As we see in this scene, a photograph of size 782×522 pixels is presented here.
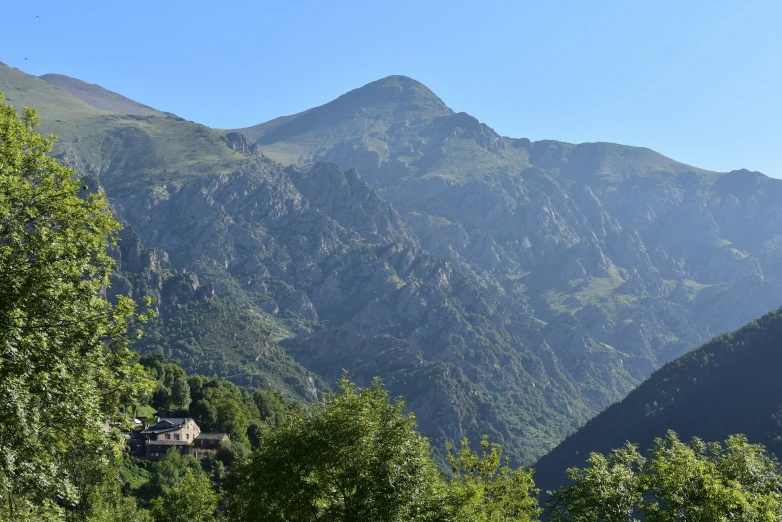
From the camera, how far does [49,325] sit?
22266 mm

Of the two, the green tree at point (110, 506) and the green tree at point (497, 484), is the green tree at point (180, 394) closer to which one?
the green tree at point (110, 506)

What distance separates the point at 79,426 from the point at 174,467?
99.7m

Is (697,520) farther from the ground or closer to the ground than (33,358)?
closer to the ground

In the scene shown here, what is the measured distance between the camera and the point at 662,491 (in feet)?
110

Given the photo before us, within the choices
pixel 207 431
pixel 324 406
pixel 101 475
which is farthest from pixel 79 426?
pixel 207 431

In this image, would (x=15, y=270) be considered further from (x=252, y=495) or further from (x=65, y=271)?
(x=252, y=495)

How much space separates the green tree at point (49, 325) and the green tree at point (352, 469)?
1398 cm

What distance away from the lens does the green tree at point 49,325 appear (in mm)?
20844

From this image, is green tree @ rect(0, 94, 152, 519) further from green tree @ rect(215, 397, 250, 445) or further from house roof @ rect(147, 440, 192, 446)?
green tree @ rect(215, 397, 250, 445)

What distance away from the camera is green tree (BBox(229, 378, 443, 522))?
35.3 meters

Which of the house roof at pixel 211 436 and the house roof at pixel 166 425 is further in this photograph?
the house roof at pixel 211 436

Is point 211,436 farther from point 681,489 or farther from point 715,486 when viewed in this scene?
point 715,486

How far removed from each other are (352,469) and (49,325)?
1874 cm

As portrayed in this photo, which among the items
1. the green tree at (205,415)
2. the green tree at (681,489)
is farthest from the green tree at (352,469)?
the green tree at (205,415)
